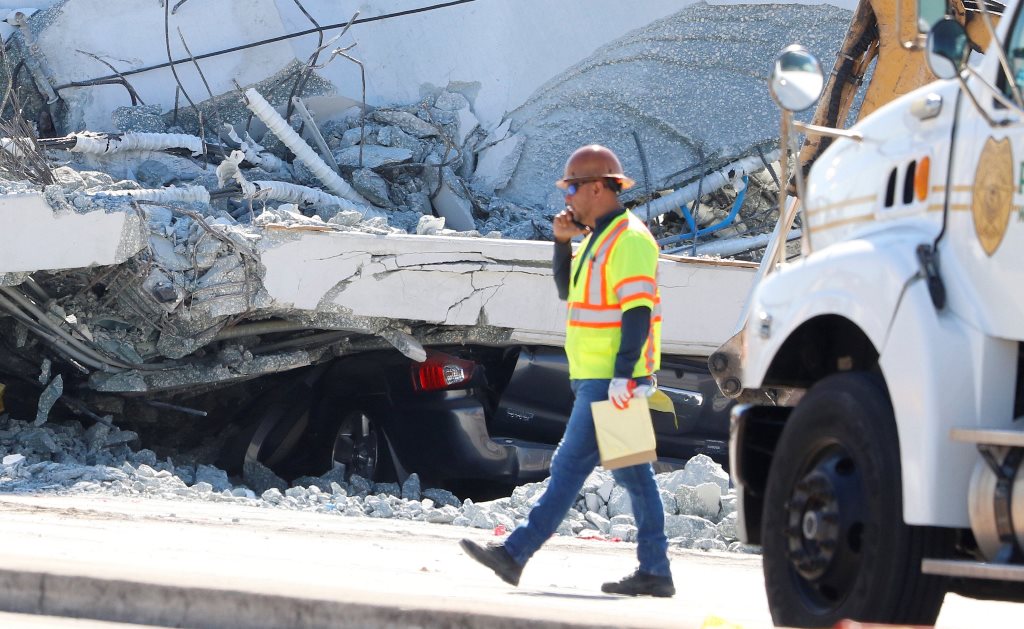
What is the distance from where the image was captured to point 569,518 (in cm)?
813

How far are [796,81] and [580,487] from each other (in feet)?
5.50

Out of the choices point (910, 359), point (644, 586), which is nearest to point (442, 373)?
point (644, 586)

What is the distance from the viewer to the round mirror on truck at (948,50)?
12.3ft

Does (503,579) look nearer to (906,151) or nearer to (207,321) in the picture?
(906,151)

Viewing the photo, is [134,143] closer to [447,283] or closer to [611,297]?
[447,283]

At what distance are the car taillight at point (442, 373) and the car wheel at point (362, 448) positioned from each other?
0.54 metres

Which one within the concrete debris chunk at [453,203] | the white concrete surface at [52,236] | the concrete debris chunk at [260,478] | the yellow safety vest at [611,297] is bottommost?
the concrete debris chunk at [260,478]

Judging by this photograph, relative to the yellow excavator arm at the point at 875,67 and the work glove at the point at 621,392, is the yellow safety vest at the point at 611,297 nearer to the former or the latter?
the work glove at the point at 621,392

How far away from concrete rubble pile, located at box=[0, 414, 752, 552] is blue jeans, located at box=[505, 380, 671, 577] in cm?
245

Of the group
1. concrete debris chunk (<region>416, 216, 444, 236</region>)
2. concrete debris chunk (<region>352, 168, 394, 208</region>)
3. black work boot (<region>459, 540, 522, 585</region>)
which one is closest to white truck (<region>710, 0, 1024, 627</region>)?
black work boot (<region>459, 540, 522, 585</region>)

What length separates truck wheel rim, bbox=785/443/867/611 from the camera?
392 centimetres

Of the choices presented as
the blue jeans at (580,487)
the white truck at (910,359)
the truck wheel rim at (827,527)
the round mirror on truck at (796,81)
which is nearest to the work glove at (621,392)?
the blue jeans at (580,487)

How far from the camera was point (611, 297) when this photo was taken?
16.9 ft

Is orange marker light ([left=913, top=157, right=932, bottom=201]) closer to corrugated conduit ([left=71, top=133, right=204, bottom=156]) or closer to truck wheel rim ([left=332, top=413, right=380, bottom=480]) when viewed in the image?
truck wheel rim ([left=332, top=413, right=380, bottom=480])
